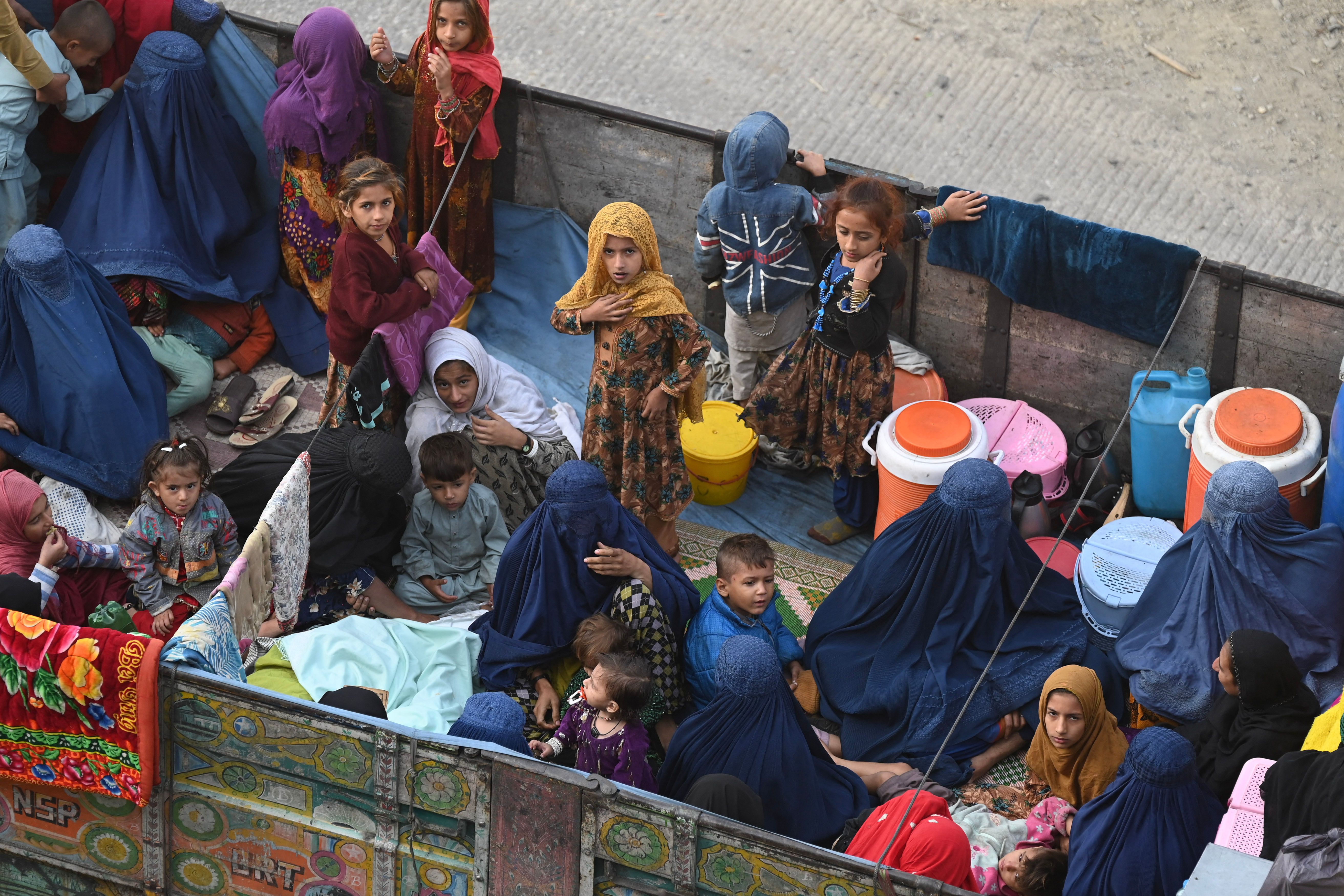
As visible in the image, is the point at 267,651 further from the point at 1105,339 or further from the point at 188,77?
the point at 1105,339

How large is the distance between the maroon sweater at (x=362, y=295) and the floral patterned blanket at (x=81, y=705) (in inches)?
71.9

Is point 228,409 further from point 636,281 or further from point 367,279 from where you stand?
point 636,281

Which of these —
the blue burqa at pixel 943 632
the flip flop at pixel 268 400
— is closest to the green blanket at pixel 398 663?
the blue burqa at pixel 943 632

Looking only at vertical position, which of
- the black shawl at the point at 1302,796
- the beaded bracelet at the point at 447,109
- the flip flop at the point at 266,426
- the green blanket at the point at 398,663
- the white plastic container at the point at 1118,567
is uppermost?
the beaded bracelet at the point at 447,109

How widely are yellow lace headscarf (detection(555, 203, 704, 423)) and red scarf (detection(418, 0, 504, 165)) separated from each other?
1101mm

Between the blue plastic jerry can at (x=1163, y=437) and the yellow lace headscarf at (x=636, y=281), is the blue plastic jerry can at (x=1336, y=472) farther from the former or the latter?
the yellow lace headscarf at (x=636, y=281)

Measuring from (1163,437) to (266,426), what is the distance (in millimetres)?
3564

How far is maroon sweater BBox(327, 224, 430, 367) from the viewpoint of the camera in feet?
19.3

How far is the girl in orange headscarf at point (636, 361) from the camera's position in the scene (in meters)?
5.74

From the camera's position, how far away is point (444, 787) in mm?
4328

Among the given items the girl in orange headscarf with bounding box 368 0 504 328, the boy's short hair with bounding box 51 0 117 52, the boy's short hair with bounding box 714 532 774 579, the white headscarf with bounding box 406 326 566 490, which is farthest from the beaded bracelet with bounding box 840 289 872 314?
the boy's short hair with bounding box 51 0 117 52

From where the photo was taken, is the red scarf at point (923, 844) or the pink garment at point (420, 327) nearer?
the red scarf at point (923, 844)

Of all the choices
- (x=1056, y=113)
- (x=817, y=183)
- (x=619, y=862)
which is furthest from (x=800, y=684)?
(x=1056, y=113)

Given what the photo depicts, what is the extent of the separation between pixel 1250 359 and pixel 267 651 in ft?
12.1
